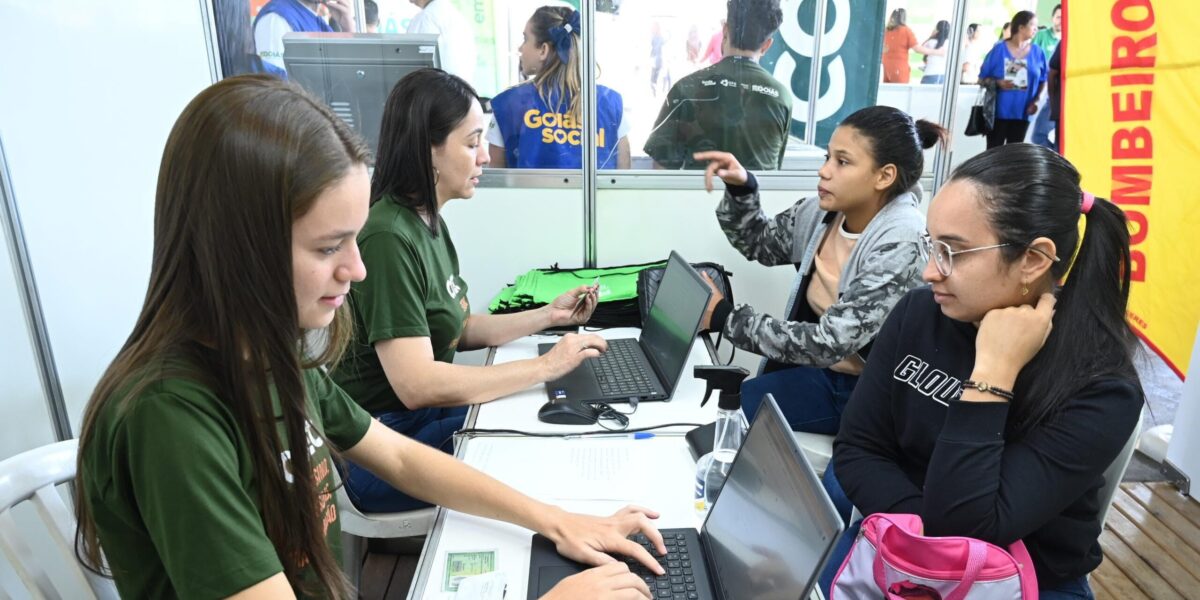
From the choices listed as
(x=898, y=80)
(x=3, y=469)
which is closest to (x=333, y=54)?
(x=3, y=469)

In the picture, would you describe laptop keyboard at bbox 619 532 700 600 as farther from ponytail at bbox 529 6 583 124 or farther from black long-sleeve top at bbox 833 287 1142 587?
ponytail at bbox 529 6 583 124

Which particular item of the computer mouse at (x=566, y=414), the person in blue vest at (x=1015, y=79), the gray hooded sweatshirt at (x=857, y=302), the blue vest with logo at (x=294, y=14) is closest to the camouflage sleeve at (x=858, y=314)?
the gray hooded sweatshirt at (x=857, y=302)

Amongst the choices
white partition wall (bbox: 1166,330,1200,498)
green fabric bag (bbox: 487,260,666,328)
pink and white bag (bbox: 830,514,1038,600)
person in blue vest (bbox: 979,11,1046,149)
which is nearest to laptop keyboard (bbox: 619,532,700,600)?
pink and white bag (bbox: 830,514,1038,600)

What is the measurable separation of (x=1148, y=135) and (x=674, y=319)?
1.69 metres

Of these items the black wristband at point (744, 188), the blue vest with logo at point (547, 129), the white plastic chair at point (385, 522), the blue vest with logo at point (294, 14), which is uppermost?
the blue vest with logo at point (294, 14)

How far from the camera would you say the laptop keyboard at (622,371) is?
1.62 m

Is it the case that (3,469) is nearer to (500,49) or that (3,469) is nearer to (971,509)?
(971,509)

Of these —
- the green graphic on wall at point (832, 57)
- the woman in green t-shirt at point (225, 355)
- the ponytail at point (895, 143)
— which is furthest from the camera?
the green graphic on wall at point (832, 57)

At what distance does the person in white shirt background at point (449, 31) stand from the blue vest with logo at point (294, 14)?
0.34m

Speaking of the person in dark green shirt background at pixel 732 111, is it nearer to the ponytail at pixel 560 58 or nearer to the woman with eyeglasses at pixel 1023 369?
the ponytail at pixel 560 58

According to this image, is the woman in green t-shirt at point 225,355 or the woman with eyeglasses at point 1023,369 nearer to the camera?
the woman in green t-shirt at point 225,355

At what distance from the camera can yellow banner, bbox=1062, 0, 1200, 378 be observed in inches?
82.8

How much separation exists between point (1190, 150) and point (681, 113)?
5.07 feet

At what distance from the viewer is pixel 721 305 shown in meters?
1.81
